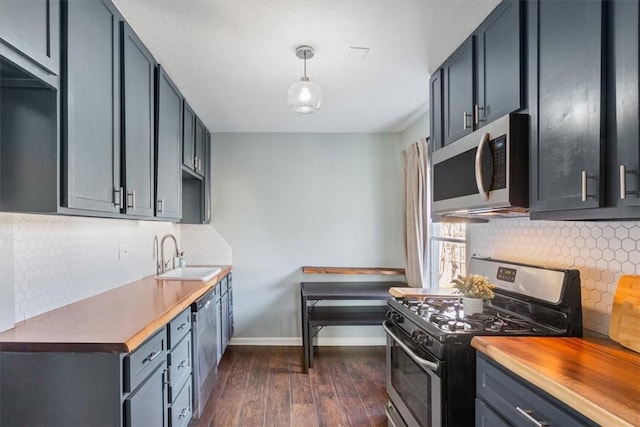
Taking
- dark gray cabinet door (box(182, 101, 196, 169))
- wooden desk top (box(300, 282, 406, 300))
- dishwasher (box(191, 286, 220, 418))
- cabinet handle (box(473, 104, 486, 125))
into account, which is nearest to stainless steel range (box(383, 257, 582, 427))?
cabinet handle (box(473, 104, 486, 125))

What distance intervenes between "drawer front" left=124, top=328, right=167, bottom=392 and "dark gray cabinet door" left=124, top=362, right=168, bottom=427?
4cm

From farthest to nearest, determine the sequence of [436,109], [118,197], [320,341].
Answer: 1. [320,341]
2. [436,109]
3. [118,197]

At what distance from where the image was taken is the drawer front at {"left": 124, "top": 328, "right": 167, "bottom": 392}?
1.43 meters

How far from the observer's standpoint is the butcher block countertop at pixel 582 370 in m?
0.93

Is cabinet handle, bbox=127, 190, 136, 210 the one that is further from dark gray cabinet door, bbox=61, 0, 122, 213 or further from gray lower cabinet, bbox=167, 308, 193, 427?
gray lower cabinet, bbox=167, 308, 193, 427

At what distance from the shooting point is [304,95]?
2.11 meters

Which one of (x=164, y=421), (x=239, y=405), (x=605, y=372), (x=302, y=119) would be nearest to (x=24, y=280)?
(x=164, y=421)

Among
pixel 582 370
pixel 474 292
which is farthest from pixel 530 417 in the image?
pixel 474 292

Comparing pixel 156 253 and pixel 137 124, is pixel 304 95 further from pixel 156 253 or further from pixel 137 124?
pixel 156 253

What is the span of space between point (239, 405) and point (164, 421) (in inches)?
40.2

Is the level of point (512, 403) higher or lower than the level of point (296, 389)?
higher

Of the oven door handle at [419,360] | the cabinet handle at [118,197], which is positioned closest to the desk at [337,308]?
the oven door handle at [419,360]

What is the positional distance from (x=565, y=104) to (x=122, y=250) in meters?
2.81

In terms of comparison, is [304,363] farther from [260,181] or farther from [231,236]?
[260,181]
